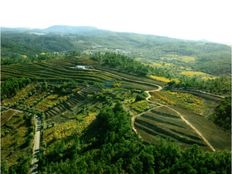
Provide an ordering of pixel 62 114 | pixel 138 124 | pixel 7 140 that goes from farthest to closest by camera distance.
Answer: pixel 62 114
pixel 7 140
pixel 138 124

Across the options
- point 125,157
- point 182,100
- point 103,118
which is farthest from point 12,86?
point 125,157

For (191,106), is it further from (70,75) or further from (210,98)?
(70,75)

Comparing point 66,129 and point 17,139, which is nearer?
point 17,139

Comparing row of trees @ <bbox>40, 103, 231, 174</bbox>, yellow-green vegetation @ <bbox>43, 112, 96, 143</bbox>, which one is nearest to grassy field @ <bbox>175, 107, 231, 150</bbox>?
row of trees @ <bbox>40, 103, 231, 174</bbox>

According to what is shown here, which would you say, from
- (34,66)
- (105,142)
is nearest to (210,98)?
(105,142)

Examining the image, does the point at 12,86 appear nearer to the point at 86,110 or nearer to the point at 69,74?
the point at 69,74

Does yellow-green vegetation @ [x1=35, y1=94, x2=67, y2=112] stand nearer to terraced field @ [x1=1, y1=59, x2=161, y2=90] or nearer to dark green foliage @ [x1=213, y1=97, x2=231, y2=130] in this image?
terraced field @ [x1=1, y1=59, x2=161, y2=90]

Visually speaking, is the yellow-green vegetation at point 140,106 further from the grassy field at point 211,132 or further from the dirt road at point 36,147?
the dirt road at point 36,147
